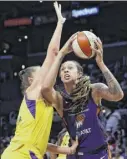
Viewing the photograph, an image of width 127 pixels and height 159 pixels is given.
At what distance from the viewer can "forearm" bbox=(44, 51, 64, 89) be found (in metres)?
3.96

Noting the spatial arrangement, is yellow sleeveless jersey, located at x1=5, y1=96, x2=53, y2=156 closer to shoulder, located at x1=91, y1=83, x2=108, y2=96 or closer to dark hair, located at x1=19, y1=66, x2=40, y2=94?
dark hair, located at x1=19, y1=66, x2=40, y2=94

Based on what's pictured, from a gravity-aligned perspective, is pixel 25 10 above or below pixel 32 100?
above

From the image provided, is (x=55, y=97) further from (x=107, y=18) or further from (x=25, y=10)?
(x=25, y=10)

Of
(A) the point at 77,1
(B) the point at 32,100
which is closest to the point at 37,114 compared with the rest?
(B) the point at 32,100

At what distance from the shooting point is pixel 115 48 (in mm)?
19828

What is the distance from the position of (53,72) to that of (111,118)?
12275 mm

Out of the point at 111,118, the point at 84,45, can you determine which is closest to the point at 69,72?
the point at 84,45

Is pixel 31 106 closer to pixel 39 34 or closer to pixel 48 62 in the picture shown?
pixel 48 62

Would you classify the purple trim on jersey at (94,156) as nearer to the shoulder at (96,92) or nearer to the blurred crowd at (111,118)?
the shoulder at (96,92)

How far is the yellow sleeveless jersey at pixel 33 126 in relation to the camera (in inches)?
157

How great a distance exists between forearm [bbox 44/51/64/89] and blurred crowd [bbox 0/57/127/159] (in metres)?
8.64

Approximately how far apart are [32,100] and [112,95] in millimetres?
735

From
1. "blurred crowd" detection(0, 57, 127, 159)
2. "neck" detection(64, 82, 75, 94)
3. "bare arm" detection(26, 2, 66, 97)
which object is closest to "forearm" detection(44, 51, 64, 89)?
"bare arm" detection(26, 2, 66, 97)

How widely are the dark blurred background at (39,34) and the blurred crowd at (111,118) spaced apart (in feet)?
0.14
